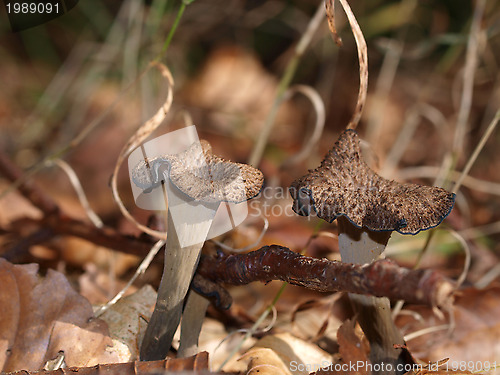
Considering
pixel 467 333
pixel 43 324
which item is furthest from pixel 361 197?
pixel 467 333

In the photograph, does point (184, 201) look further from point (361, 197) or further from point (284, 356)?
point (284, 356)

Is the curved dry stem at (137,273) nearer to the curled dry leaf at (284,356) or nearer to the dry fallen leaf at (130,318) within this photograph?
the dry fallen leaf at (130,318)

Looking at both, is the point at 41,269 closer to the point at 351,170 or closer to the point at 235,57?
the point at 351,170

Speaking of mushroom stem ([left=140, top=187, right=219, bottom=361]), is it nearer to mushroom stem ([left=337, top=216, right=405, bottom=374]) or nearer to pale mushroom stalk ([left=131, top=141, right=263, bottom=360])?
pale mushroom stalk ([left=131, top=141, right=263, bottom=360])

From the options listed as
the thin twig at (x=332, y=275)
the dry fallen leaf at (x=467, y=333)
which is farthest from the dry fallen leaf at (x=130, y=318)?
the dry fallen leaf at (x=467, y=333)

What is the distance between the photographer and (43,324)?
1.62 metres

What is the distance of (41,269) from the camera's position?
2533 millimetres

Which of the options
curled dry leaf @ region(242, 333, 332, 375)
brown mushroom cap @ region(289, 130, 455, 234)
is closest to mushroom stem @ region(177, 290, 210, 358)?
curled dry leaf @ region(242, 333, 332, 375)

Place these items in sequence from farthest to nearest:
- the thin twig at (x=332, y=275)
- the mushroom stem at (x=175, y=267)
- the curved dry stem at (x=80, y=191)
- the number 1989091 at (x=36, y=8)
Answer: the number 1989091 at (x=36, y=8)
the curved dry stem at (x=80, y=191)
the mushroom stem at (x=175, y=267)
the thin twig at (x=332, y=275)

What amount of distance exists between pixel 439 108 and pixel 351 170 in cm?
374

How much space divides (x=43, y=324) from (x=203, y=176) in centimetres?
77

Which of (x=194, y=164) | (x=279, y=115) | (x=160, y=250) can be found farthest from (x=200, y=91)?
(x=194, y=164)

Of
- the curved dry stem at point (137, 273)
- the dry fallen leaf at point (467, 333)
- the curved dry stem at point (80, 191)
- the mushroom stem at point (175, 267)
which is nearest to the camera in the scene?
the mushroom stem at point (175, 267)

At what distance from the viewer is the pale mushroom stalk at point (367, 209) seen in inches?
53.1
